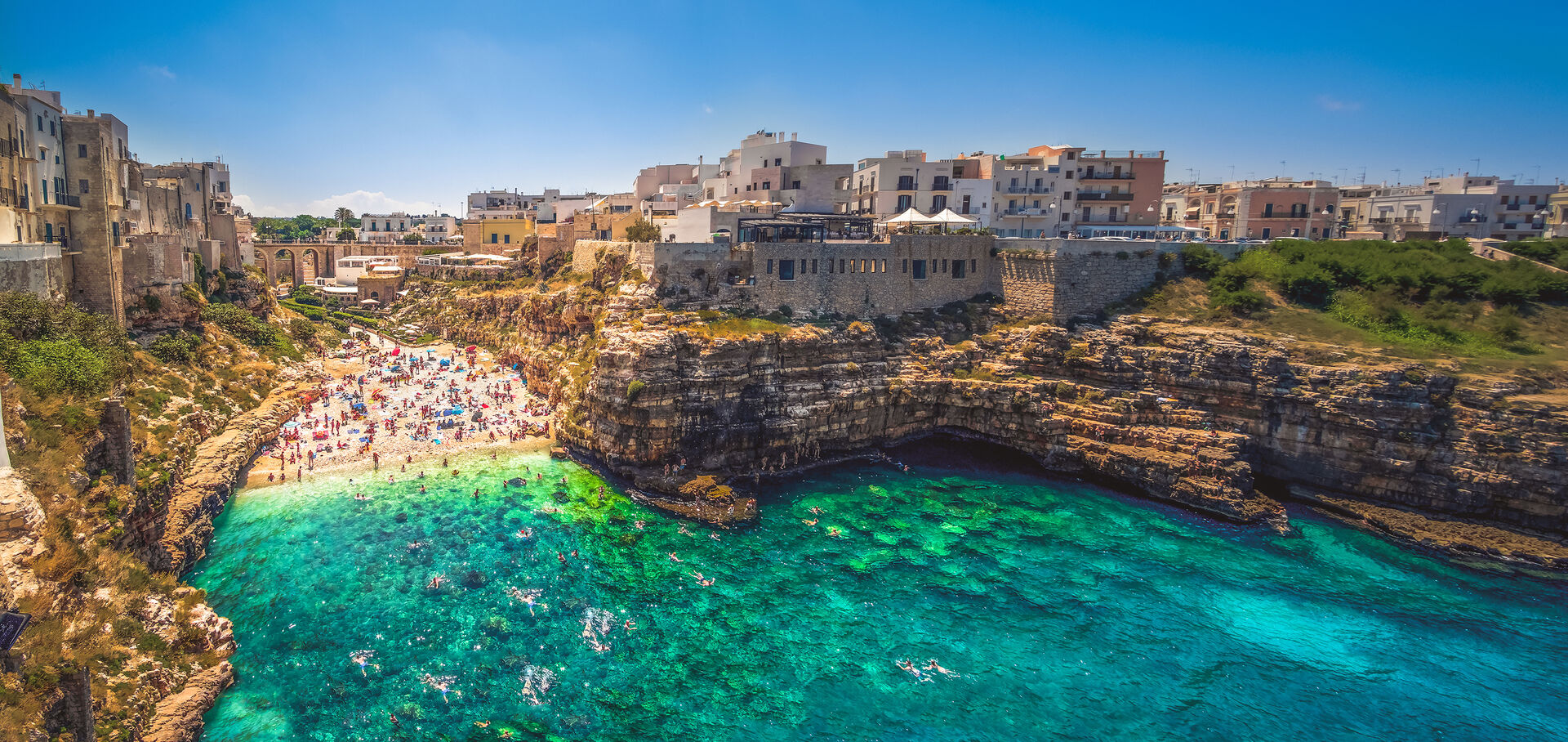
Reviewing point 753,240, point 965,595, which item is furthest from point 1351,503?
point 753,240

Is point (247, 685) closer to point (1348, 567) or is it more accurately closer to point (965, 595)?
point (965, 595)

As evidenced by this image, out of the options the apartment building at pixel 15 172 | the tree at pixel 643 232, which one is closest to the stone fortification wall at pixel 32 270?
the apartment building at pixel 15 172

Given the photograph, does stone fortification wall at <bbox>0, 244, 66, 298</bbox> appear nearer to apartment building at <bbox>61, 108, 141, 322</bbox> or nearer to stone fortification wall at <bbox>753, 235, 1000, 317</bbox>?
apartment building at <bbox>61, 108, 141, 322</bbox>

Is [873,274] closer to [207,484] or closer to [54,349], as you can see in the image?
[207,484]

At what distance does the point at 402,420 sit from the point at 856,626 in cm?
2940

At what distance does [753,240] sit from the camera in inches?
1618

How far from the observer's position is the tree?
44250 mm

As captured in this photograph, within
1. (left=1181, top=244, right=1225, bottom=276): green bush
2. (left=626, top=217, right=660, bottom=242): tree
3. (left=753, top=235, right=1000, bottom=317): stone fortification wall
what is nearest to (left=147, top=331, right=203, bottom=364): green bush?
(left=626, top=217, right=660, bottom=242): tree

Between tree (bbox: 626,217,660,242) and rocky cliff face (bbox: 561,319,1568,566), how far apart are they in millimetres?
11832

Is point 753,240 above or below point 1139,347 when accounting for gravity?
above

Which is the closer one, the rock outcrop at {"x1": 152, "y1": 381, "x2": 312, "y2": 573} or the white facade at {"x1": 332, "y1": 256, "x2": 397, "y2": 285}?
the rock outcrop at {"x1": 152, "y1": 381, "x2": 312, "y2": 573}

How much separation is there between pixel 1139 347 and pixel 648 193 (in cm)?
4515

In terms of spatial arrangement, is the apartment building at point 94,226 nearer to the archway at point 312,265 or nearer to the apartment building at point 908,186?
the apartment building at point 908,186

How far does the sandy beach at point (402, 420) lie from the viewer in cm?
3353
